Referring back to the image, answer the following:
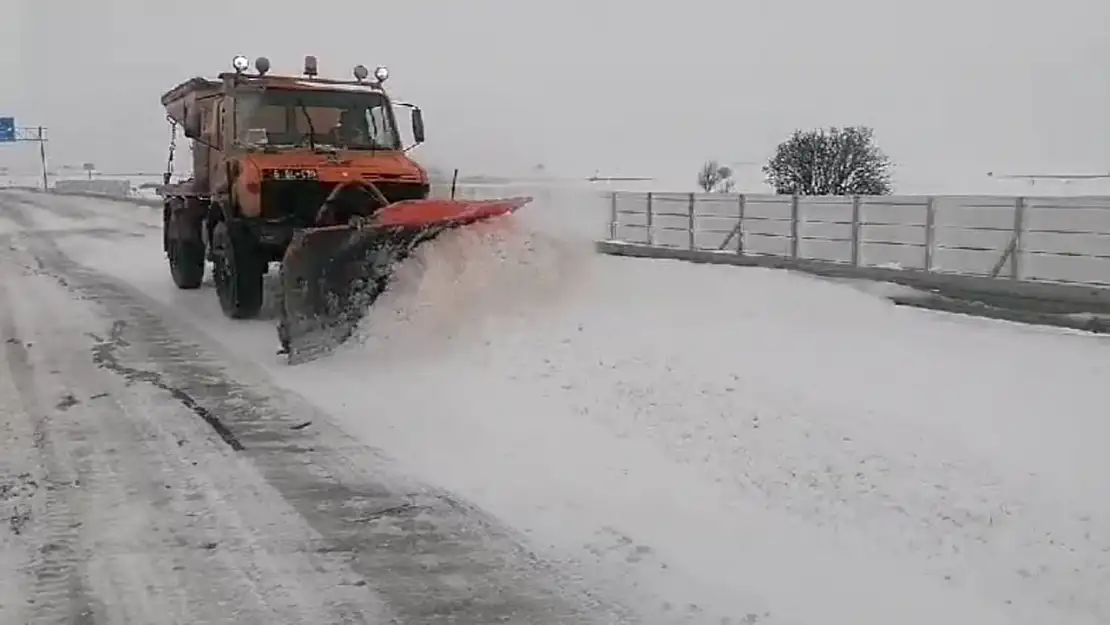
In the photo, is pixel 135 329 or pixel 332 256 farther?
pixel 135 329

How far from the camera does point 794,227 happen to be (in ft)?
57.2

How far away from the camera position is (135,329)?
10734 mm

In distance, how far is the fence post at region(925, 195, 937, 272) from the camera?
14477 millimetres

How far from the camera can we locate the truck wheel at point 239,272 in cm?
1094

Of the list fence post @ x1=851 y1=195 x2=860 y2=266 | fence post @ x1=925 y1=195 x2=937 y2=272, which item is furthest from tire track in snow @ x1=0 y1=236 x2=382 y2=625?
fence post @ x1=851 y1=195 x2=860 y2=266

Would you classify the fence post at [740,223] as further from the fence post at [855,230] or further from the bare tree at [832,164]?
the bare tree at [832,164]

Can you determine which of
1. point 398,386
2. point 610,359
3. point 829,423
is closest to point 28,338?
point 398,386

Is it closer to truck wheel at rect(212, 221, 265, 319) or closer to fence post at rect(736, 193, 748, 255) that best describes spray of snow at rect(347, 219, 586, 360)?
truck wheel at rect(212, 221, 265, 319)

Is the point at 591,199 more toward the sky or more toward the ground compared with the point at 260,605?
more toward the sky

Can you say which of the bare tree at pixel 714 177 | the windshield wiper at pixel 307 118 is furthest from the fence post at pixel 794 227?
the bare tree at pixel 714 177

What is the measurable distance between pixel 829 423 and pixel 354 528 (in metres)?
2.93

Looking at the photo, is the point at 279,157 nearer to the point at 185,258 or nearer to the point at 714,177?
the point at 185,258

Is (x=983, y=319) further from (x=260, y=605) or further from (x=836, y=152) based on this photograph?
(x=836, y=152)

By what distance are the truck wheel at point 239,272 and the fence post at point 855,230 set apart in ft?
28.7
